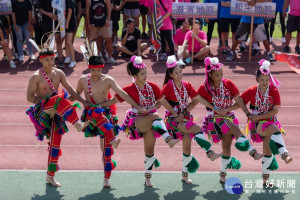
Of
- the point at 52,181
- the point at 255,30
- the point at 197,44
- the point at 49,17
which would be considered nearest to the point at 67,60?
the point at 49,17

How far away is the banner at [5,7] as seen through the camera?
12758 mm

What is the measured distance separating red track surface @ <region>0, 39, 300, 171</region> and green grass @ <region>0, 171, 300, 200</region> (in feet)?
1.37

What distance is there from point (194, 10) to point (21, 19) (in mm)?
4036

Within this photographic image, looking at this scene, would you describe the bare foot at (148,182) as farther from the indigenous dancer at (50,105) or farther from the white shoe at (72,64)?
the white shoe at (72,64)

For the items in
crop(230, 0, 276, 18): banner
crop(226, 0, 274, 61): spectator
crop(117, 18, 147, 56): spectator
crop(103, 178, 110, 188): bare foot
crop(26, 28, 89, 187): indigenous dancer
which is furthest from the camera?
crop(117, 18, 147, 56): spectator

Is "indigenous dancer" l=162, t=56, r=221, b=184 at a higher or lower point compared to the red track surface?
higher

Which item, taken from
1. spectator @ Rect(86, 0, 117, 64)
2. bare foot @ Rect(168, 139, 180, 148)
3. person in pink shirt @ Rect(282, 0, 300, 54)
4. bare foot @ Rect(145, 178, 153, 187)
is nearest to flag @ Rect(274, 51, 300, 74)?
person in pink shirt @ Rect(282, 0, 300, 54)

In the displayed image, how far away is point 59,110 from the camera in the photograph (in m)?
7.01

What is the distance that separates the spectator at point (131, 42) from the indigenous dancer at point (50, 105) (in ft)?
19.3

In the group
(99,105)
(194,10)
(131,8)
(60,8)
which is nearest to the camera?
(99,105)

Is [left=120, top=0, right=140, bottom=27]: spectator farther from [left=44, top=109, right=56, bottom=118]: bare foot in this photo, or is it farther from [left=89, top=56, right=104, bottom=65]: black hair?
[left=44, top=109, right=56, bottom=118]: bare foot

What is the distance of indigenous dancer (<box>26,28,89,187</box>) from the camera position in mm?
7016

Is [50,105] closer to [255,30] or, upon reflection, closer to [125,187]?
[125,187]

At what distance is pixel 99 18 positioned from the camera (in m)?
12.7
